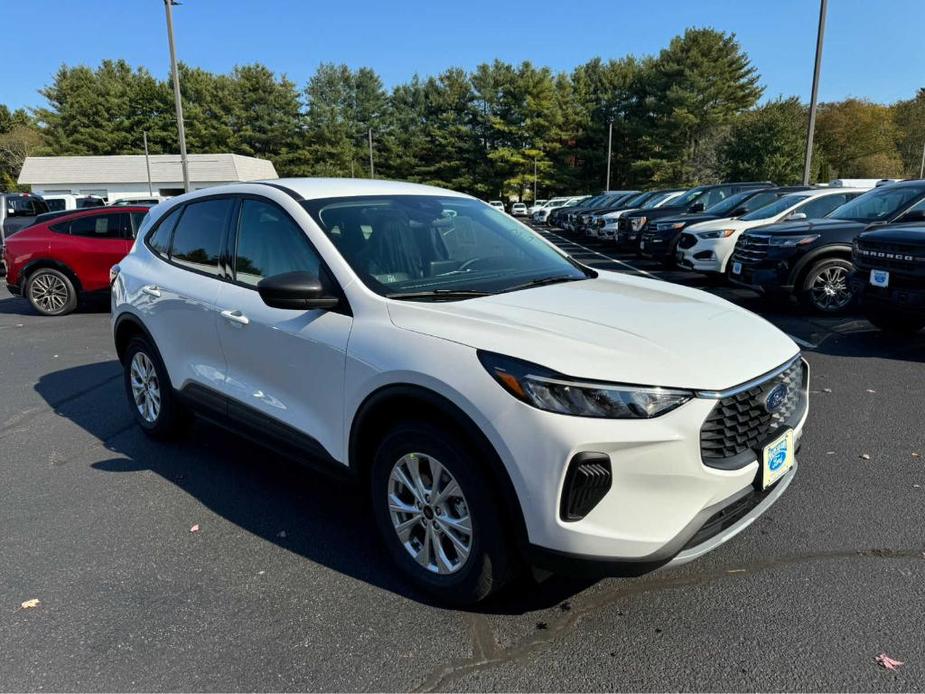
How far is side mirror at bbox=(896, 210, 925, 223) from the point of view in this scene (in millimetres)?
8055

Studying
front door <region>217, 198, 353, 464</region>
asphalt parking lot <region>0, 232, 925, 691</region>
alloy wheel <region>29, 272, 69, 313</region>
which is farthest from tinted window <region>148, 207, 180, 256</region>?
alloy wheel <region>29, 272, 69, 313</region>

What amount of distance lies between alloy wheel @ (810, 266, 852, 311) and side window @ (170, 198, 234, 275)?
24.7ft

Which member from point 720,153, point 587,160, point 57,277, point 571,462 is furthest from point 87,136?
point 571,462

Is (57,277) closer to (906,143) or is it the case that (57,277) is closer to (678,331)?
(678,331)

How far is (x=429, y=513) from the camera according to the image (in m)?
2.78

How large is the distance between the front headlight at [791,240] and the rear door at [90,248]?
9504 millimetres

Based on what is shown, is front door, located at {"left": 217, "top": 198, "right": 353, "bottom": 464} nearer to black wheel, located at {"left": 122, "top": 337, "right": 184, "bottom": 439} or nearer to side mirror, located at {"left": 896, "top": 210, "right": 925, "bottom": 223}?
black wheel, located at {"left": 122, "top": 337, "right": 184, "bottom": 439}

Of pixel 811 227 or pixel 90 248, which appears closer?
pixel 811 227

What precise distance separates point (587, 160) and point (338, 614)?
63600mm

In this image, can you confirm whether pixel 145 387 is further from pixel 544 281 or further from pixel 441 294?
pixel 544 281

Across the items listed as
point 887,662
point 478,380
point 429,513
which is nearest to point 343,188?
point 478,380

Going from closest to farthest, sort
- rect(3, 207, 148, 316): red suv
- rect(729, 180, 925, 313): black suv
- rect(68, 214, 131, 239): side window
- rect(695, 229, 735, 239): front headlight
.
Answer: rect(729, 180, 925, 313): black suv
rect(3, 207, 148, 316): red suv
rect(68, 214, 131, 239): side window
rect(695, 229, 735, 239): front headlight

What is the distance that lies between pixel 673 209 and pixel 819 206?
5625mm

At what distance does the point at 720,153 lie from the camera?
4925 cm
